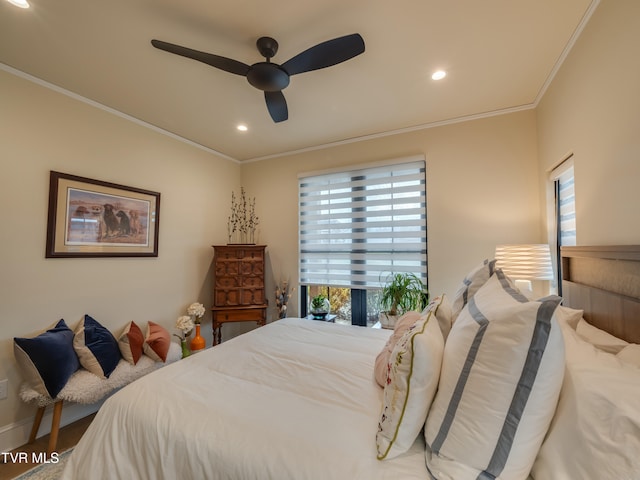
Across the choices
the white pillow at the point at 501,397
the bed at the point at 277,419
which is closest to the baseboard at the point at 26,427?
the bed at the point at 277,419

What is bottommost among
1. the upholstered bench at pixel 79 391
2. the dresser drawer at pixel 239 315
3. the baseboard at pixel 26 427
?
the baseboard at pixel 26 427

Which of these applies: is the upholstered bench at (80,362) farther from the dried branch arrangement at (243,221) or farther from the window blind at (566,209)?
the window blind at (566,209)

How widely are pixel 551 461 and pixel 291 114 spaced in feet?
9.03

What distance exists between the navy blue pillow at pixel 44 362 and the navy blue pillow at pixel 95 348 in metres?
0.10

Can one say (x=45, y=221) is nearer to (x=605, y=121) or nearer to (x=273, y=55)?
(x=273, y=55)

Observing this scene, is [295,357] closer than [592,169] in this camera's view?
No

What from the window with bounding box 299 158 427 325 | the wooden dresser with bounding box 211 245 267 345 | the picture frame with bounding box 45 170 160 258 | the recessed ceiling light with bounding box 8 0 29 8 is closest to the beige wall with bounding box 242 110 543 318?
the window with bounding box 299 158 427 325

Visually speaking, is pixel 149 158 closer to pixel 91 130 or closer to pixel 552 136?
pixel 91 130

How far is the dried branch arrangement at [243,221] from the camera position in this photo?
3779 mm

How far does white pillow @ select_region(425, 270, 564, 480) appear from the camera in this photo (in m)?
0.68

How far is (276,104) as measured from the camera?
195cm

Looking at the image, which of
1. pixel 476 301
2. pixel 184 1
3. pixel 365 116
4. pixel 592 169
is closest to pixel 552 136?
pixel 592 169

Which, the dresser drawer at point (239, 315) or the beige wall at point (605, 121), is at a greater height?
the beige wall at point (605, 121)

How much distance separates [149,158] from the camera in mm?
2795
